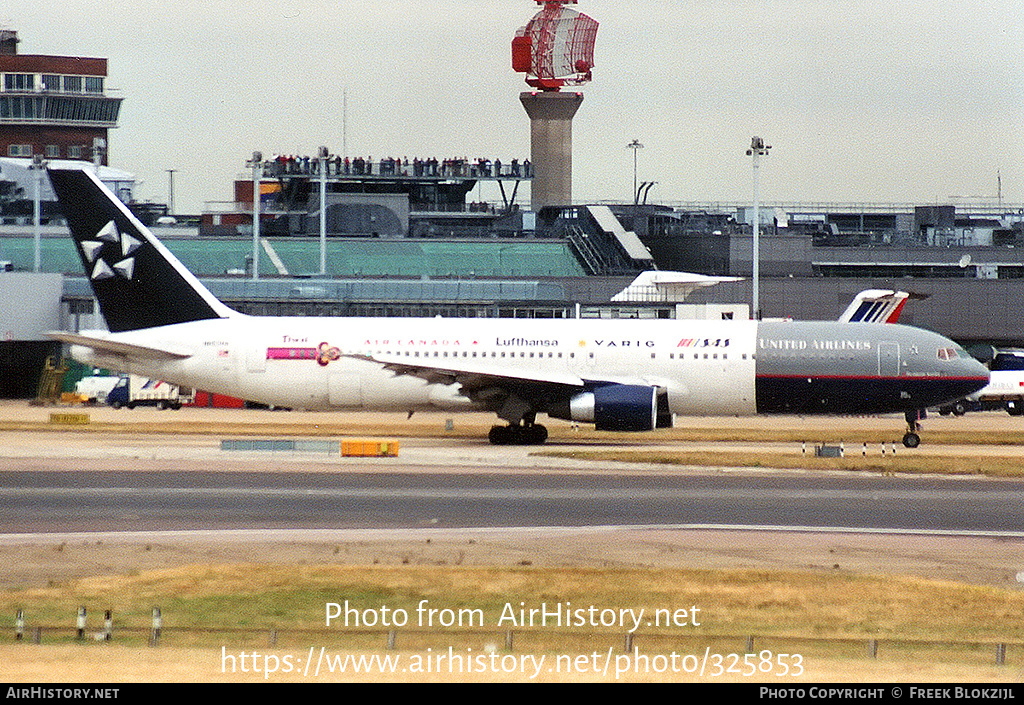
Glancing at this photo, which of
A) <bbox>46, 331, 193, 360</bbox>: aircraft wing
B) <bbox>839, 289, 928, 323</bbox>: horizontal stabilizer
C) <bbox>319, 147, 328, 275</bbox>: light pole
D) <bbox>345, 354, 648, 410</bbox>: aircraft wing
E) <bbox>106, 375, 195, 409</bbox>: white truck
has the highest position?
<bbox>319, 147, 328, 275</bbox>: light pole

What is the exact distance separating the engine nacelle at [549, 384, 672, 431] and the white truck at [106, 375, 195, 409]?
96.9ft

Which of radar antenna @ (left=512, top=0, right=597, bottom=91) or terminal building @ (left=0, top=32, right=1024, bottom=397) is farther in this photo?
radar antenna @ (left=512, top=0, right=597, bottom=91)

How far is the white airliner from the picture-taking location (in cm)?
5394

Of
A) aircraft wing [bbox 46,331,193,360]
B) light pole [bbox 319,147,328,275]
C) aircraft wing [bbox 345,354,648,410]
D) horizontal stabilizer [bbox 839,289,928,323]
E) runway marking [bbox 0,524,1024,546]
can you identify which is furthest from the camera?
light pole [bbox 319,147,328,275]

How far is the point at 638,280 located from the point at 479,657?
7029 cm

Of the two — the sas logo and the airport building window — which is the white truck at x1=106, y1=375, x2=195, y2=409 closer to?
the sas logo

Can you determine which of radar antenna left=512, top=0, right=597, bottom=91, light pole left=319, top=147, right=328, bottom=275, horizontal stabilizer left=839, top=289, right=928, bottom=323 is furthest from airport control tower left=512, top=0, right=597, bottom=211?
horizontal stabilizer left=839, top=289, right=928, bottom=323

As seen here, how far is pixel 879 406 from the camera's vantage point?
2140 inches

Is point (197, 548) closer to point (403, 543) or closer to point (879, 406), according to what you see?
point (403, 543)

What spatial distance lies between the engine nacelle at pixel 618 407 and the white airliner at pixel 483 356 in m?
0.88

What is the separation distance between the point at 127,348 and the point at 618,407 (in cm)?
1785

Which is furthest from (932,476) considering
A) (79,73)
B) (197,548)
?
(79,73)

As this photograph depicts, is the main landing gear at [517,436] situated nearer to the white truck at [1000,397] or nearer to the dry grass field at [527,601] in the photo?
the dry grass field at [527,601]
